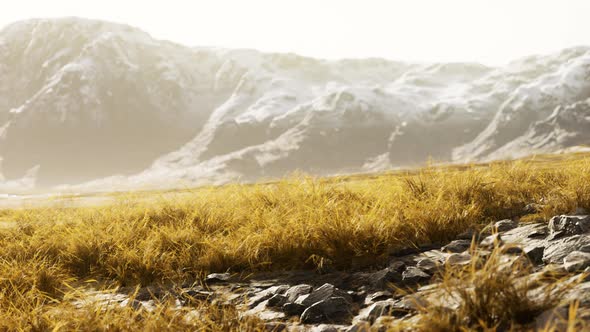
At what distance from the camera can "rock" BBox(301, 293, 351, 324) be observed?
3.57 meters

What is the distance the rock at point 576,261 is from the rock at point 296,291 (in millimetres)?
1967

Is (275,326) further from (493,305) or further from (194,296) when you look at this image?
(493,305)

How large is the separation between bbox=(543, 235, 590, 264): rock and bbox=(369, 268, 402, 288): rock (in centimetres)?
117

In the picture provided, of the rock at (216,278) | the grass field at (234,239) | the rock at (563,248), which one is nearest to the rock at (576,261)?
the rock at (563,248)

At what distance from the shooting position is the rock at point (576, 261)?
3.30 metres

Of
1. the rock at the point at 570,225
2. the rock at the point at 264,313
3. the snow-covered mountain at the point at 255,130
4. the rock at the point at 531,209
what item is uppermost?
the rock at the point at 570,225

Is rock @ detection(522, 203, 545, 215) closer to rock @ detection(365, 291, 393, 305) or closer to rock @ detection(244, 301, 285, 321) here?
rock @ detection(365, 291, 393, 305)

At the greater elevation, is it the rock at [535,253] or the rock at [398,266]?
the rock at [535,253]

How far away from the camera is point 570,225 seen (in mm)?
4391

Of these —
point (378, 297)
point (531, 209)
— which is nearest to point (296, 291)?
point (378, 297)

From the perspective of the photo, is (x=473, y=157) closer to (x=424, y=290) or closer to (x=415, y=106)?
(x=415, y=106)

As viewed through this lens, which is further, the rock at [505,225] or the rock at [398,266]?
the rock at [505,225]

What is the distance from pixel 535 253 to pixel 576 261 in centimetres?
57

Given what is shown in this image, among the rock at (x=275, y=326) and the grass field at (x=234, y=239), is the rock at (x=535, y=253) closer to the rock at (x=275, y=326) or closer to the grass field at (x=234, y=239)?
the grass field at (x=234, y=239)
